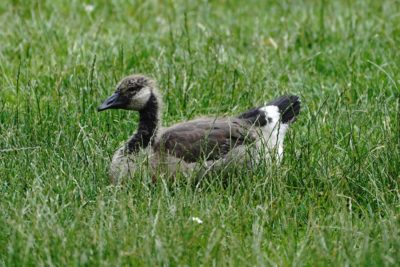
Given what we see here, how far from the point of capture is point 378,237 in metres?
5.45

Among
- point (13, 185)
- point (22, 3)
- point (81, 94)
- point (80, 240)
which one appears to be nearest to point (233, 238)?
point (80, 240)

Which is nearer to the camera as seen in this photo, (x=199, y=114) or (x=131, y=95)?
(x=131, y=95)

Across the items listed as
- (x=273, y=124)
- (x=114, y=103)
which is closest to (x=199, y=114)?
(x=273, y=124)

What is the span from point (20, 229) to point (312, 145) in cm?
241

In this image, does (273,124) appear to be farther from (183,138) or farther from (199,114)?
(183,138)

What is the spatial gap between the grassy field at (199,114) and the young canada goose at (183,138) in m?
0.21

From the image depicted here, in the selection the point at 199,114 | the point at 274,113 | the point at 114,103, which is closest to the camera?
the point at 114,103

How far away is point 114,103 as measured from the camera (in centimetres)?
687

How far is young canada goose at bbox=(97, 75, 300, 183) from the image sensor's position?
6660mm

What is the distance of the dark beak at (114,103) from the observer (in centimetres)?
685

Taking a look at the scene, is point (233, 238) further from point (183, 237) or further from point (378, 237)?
point (378, 237)

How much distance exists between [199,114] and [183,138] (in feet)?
3.22

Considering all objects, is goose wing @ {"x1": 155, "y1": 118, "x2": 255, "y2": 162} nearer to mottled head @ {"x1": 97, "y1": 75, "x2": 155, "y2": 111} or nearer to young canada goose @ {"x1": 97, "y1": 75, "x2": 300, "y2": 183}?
young canada goose @ {"x1": 97, "y1": 75, "x2": 300, "y2": 183}

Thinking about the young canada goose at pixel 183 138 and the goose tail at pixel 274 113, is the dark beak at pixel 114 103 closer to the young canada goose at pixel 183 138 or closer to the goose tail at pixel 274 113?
the young canada goose at pixel 183 138
